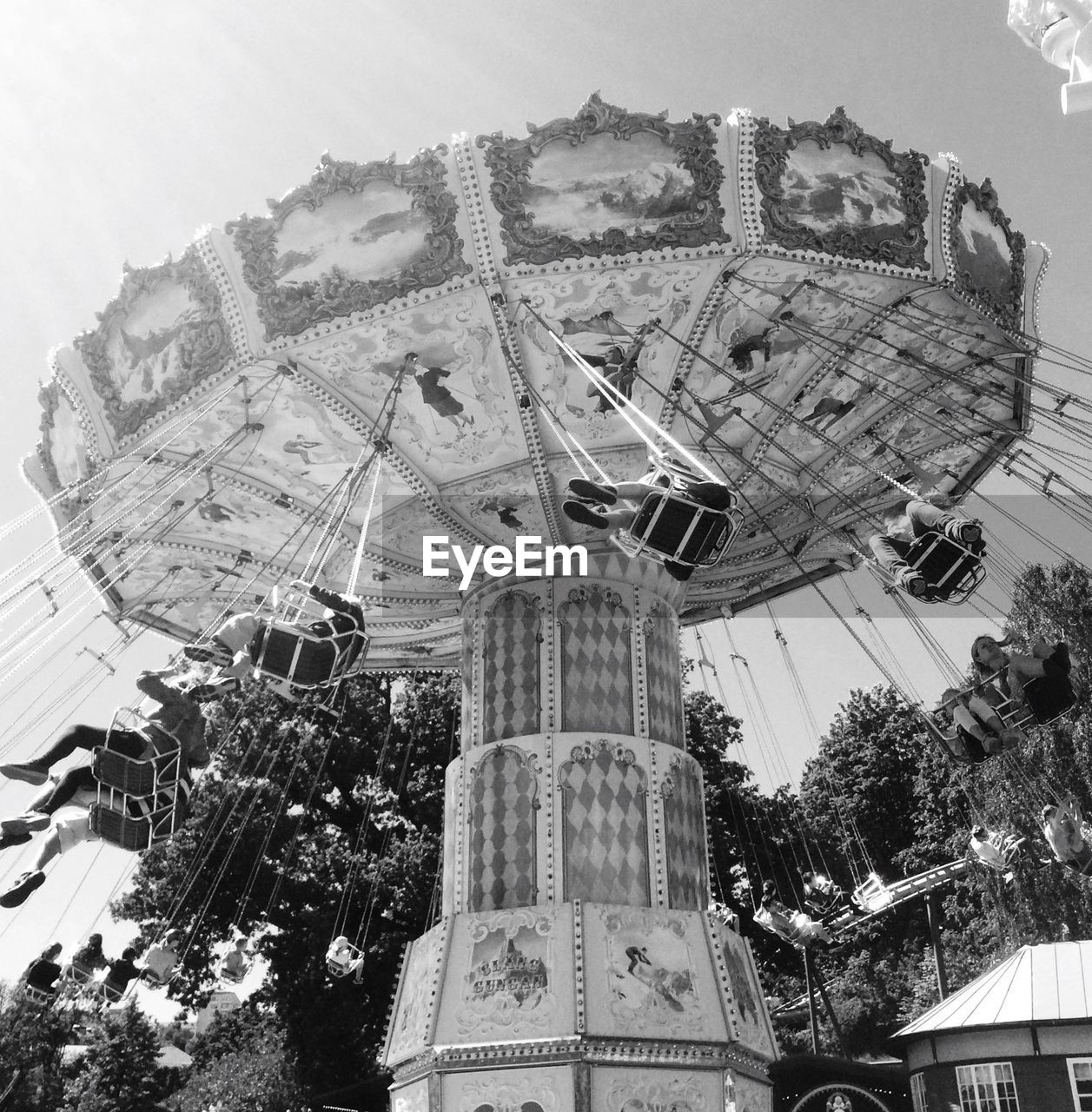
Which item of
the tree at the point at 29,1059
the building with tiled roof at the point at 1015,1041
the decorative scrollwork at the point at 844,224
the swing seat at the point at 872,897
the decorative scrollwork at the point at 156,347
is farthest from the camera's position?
the tree at the point at 29,1059

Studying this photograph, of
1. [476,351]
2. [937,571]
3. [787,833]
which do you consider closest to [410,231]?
[476,351]

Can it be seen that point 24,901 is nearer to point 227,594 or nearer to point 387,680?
point 227,594

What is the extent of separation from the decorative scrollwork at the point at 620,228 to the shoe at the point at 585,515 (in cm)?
259

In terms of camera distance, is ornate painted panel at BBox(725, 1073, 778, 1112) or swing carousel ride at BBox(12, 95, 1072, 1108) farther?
swing carousel ride at BBox(12, 95, 1072, 1108)

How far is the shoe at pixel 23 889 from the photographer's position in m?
8.34

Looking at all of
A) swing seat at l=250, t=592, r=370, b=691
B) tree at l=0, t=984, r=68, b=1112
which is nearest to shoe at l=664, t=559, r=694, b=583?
swing seat at l=250, t=592, r=370, b=691

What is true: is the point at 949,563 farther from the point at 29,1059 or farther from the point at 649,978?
the point at 29,1059

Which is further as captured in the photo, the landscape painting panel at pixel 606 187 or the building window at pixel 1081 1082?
the building window at pixel 1081 1082

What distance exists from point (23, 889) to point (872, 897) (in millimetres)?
13586

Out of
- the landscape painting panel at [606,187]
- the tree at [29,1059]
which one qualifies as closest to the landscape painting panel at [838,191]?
the landscape painting panel at [606,187]

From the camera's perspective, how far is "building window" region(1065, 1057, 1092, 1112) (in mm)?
15617

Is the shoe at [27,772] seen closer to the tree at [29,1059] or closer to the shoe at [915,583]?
the shoe at [915,583]

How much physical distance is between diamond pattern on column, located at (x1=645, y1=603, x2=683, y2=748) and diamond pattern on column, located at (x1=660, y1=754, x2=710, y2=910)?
0.92 feet

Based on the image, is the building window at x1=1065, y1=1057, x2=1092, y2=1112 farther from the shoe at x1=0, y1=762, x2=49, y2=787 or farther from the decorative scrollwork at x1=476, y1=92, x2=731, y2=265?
the shoe at x1=0, y1=762, x2=49, y2=787
